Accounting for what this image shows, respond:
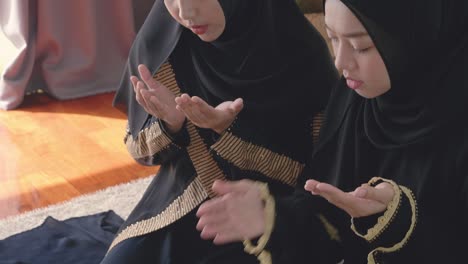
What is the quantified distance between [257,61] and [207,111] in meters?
0.21

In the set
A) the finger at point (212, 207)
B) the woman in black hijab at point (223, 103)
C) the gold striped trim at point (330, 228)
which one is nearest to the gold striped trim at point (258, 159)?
the woman in black hijab at point (223, 103)

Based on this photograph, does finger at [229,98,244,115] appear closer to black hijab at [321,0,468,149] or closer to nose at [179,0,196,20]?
nose at [179,0,196,20]

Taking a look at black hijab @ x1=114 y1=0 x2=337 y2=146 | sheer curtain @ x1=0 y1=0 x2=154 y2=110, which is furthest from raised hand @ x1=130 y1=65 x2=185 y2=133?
sheer curtain @ x1=0 y1=0 x2=154 y2=110

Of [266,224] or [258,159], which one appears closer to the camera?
[266,224]

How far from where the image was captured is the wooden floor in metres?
2.47

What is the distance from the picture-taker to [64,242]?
6.81ft

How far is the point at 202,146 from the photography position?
1584mm

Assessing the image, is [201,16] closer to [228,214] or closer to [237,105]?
[237,105]

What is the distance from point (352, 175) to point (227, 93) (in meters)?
0.35

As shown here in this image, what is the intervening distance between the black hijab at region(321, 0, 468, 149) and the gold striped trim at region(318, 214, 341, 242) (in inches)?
8.3

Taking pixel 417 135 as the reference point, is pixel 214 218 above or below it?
below

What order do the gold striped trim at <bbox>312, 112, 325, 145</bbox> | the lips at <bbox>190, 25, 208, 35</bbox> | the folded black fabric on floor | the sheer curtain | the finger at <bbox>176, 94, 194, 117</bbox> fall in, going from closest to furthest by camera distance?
the finger at <bbox>176, 94, 194, 117</bbox>
the lips at <bbox>190, 25, 208, 35</bbox>
the gold striped trim at <bbox>312, 112, 325, 145</bbox>
the folded black fabric on floor
the sheer curtain

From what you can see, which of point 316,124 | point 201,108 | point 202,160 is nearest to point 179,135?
point 202,160

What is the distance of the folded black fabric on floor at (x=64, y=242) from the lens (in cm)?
201
